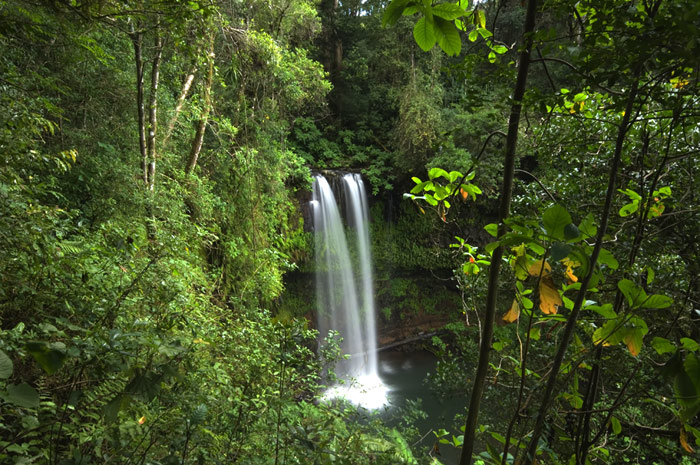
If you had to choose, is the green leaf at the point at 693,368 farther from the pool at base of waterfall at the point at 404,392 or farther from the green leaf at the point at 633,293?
the pool at base of waterfall at the point at 404,392

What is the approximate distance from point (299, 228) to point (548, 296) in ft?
30.8

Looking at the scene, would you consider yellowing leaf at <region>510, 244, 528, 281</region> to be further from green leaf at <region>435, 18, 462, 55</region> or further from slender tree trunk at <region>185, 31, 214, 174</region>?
slender tree trunk at <region>185, 31, 214, 174</region>

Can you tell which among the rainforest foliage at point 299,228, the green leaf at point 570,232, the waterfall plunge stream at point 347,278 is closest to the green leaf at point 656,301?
the rainforest foliage at point 299,228

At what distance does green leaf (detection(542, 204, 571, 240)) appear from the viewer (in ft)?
2.55

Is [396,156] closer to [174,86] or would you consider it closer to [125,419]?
[174,86]

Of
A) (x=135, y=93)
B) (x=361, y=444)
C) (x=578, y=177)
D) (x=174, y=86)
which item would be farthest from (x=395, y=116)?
(x=361, y=444)

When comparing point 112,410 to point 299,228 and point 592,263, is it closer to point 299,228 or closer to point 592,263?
point 592,263

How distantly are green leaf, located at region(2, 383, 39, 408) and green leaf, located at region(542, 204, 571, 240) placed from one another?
1120 mm

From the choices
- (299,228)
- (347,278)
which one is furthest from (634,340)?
(347,278)

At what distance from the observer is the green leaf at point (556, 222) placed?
0.78 meters

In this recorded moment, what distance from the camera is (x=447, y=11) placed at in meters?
0.67

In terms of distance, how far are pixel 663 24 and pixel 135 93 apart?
19.3 ft

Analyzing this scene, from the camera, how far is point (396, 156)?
11.5 metres

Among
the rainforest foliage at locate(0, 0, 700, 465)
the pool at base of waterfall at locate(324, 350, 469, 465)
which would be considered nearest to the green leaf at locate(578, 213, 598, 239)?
the rainforest foliage at locate(0, 0, 700, 465)
